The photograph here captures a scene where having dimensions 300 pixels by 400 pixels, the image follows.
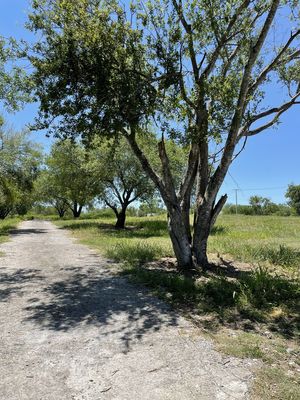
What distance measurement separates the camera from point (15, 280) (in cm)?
852

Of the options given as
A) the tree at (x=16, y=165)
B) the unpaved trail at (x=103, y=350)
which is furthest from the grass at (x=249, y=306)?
the tree at (x=16, y=165)

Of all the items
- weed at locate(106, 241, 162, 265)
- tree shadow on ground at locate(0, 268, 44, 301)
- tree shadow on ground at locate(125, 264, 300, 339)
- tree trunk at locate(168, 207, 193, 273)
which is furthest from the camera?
weed at locate(106, 241, 162, 265)

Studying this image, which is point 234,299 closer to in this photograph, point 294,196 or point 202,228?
point 202,228

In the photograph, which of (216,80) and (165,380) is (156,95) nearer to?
(216,80)

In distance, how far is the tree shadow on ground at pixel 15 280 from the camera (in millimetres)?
7418

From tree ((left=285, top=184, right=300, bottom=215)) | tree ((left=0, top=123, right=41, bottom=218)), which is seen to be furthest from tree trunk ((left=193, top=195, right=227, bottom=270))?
tree ((left=285, top=184, right=300, bottom=215))

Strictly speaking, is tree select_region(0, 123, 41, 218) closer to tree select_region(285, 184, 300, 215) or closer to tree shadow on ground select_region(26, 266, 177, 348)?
tree shadow on ground select_region(26, 266, 177, 348)

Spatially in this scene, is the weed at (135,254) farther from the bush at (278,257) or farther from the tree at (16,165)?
the tree at (16,165)

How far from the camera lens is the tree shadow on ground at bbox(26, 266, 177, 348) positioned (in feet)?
17.8

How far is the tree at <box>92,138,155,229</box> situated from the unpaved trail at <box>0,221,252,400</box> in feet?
48.6

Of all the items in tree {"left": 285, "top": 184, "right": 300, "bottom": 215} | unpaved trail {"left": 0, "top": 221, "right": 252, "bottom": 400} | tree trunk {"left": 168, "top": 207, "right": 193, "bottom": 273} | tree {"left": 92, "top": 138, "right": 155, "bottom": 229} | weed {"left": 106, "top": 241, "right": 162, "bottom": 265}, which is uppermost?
tree {"left": 285, "top": 184, "right": 300, "bottom": 215}

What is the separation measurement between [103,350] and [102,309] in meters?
1.73

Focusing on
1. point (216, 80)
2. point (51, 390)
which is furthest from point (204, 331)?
point (216, 80)

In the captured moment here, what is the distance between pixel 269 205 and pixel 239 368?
105 metres
